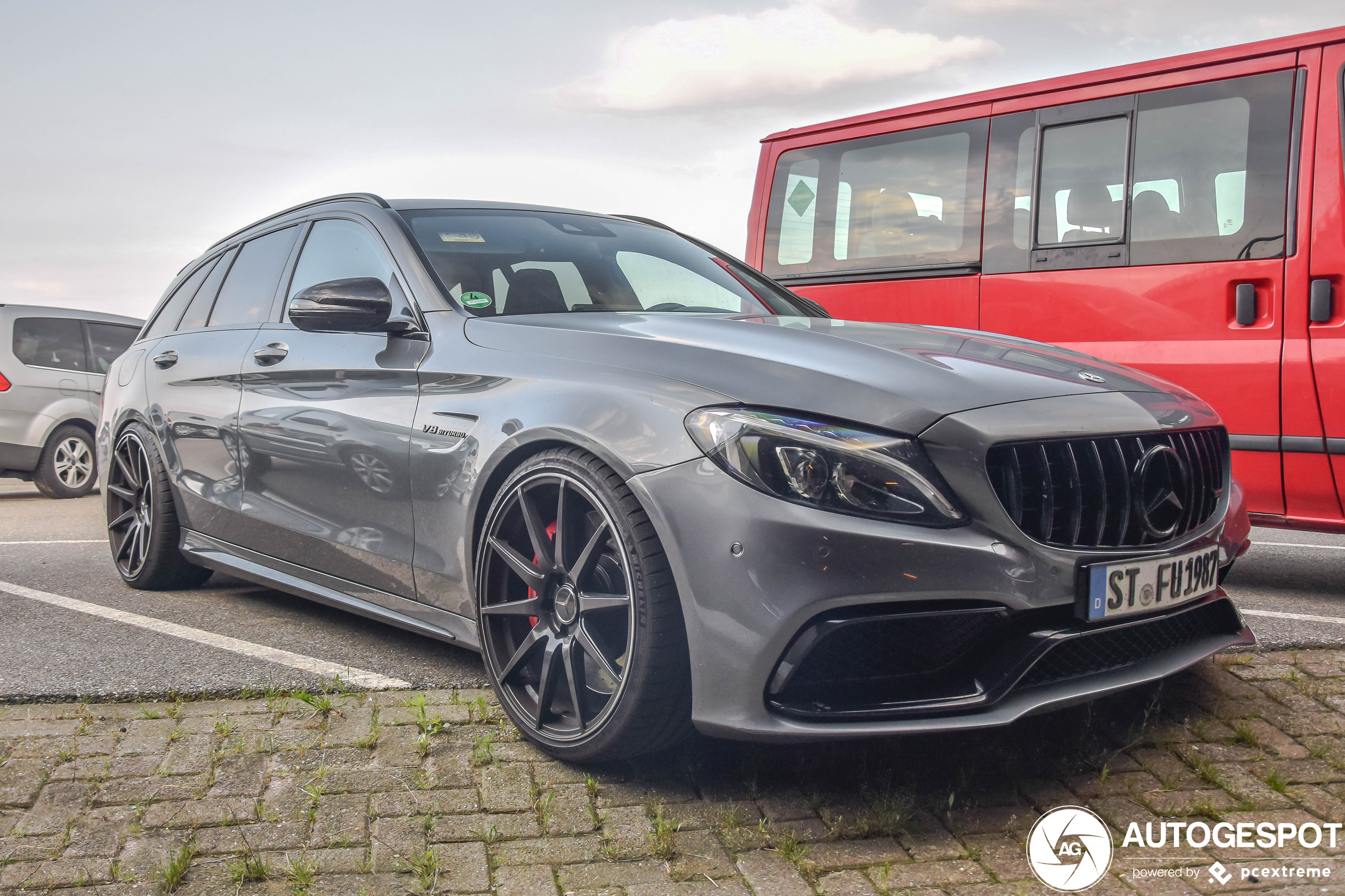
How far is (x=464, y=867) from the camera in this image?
2.37 meters

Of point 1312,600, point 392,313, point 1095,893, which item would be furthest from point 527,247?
point 1312,600

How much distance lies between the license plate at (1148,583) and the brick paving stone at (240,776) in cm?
194

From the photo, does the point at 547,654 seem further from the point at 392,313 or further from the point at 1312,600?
the point at 1312,600

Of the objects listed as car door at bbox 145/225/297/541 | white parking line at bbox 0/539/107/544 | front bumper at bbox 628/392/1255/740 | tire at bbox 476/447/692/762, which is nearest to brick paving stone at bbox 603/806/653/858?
tire at bbox 476/447/692/762

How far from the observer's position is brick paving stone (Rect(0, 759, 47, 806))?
8.82 feet

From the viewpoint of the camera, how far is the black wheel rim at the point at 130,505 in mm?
5078

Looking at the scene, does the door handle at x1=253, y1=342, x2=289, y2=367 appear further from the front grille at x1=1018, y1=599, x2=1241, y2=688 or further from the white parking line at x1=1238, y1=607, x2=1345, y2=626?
the white parking line at x1=1238, y1=607, x2=1345, y2=626

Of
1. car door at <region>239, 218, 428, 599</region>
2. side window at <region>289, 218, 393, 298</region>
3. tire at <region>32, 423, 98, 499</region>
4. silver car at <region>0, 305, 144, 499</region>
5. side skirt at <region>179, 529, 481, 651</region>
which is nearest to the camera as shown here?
side skirt at <region>179, 529, 481, 651</region>

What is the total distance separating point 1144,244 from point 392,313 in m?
3.43

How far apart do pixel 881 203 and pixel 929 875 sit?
4.55 m

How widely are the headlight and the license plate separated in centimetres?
37

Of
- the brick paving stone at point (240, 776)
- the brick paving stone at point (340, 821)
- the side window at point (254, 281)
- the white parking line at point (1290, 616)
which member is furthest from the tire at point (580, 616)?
the white parking line at point (1290, 616)

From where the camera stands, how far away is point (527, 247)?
3836 millimetres

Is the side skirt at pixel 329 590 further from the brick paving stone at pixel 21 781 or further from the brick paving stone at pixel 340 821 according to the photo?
the brick paving stone at pixel 21 781
